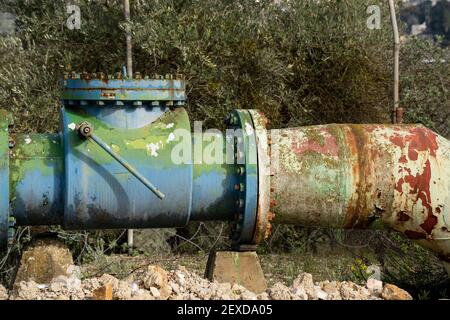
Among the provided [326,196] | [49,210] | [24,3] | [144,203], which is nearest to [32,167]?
[49,210]

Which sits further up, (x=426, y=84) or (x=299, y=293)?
(x=426, y=84)

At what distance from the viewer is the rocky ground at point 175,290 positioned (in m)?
3.78

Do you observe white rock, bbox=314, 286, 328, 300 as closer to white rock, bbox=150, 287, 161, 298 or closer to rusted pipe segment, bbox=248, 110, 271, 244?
rusted pipe segment, bbox=248, 110, 271, 244

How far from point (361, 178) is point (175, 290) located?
122 cm

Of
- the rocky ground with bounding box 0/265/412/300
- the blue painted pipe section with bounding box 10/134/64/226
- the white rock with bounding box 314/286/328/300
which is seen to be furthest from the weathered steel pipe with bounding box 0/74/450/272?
the white rock with bounding box 314/286/328/300

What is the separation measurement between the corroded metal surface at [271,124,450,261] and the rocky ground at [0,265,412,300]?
1.37 feet

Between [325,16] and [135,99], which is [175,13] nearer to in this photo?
[325,16]

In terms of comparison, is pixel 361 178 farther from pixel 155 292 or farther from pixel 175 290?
pixel 155 292

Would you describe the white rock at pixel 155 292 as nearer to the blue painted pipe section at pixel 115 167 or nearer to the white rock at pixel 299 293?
the blue painted pipe section at pixel 115 167

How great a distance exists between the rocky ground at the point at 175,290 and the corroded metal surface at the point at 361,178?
0.42m

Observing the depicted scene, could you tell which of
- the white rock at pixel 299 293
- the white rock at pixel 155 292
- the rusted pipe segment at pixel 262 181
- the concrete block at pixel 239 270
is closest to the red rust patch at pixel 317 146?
the rusted pipe segment at pixel 262 181

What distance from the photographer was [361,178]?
13.8 ft

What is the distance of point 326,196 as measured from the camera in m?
4.21

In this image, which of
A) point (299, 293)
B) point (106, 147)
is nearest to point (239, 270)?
point (299, 293)
